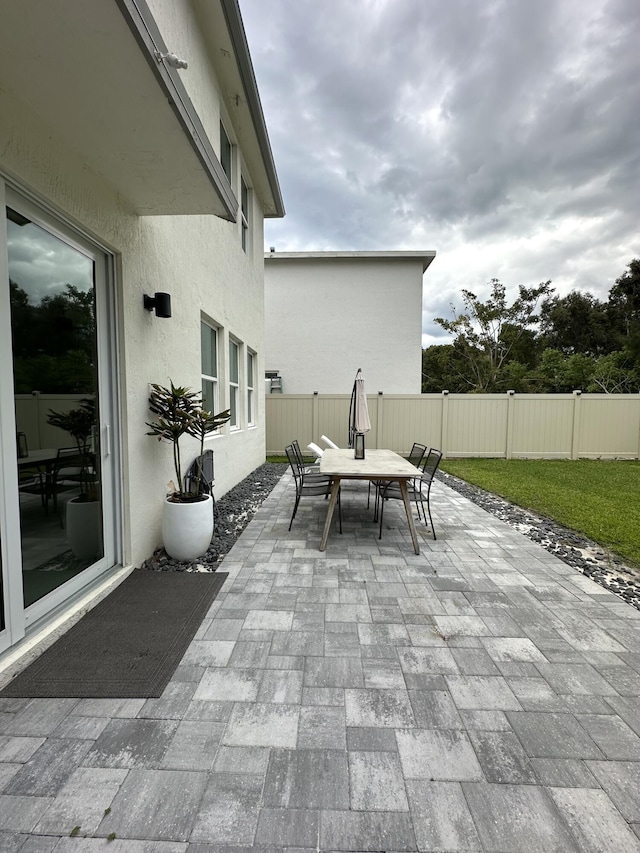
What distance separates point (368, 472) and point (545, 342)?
2459 cm

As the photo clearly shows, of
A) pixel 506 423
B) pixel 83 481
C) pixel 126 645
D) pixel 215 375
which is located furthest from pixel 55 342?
pixel 506 423

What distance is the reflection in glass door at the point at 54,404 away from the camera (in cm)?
208

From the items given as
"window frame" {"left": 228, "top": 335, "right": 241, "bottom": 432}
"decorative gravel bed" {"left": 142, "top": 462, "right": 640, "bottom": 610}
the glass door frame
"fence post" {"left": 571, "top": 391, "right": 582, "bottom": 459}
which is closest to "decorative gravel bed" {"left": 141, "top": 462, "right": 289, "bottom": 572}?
"decorative gravel bed" {"left": 142, "top": 462, "right": 640, "bottom": 610}

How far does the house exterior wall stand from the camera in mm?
2086

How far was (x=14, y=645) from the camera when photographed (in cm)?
196

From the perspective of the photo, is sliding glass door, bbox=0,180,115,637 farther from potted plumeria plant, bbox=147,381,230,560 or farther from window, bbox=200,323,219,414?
window, bbox=200,323,219,414

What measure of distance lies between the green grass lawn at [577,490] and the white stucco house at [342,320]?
15.6 feet

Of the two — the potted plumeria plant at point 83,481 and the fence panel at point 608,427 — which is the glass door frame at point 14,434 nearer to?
the potted plumeria plant at point 83,481

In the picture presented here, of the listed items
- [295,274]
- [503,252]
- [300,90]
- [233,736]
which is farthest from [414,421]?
[503,252]

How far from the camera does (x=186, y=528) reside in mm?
3213

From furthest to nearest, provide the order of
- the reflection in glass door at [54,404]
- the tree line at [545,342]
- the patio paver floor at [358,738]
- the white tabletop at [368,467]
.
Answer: the tree line at [545,342] < the white tabletop at [368,467] < the reflection in glass door at [54,404] < the patio paver floor at [358,738]

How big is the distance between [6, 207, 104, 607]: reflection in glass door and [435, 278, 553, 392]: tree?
18.4 meters

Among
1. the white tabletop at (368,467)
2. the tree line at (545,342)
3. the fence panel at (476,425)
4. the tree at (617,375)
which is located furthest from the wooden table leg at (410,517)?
the tree at (617,375)

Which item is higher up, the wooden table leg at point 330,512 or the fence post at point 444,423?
the fence post at point 444,423
